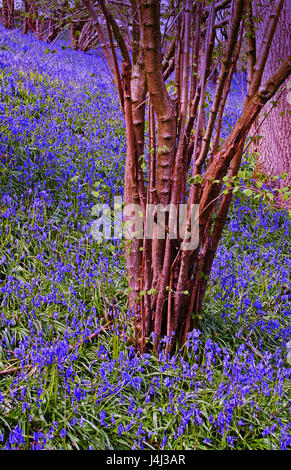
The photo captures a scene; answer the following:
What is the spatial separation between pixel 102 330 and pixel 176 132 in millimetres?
1395

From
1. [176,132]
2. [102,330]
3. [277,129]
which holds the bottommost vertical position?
[102,330]

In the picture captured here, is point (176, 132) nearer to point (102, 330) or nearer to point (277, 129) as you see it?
point (102, 330)

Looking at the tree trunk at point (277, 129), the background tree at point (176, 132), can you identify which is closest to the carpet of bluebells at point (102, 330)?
the background tree at point (176, 132)

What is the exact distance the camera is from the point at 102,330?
2793 mm

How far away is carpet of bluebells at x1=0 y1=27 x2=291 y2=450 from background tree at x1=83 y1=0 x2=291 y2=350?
0.83 feet

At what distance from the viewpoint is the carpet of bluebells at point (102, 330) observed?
2.13 metres

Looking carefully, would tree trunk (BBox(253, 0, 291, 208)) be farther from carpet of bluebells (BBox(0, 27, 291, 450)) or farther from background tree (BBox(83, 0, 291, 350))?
background tree (BBox(83, 0, 291, 350))

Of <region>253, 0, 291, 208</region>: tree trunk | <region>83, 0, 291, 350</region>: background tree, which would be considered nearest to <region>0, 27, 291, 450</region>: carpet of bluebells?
<region>83, 0, 291, 350</region>: background tree

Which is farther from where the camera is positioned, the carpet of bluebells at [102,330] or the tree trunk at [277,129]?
the tree trunk at [277,129]

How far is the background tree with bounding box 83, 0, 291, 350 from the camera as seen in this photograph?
7.04ft

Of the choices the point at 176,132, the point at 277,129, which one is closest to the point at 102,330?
the point at 176,132

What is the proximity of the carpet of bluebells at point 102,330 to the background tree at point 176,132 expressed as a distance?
254mm

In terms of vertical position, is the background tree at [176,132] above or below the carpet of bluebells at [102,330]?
above

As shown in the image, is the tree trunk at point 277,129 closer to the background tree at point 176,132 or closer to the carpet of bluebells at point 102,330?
the carpet of bluebells at point 102,330
